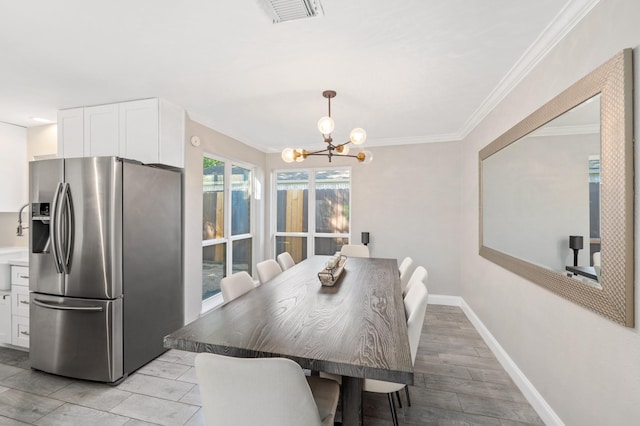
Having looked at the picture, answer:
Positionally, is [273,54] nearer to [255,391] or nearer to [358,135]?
[358,135]

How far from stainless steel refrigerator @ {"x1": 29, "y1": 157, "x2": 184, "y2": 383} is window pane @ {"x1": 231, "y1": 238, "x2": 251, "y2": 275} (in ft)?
6.51

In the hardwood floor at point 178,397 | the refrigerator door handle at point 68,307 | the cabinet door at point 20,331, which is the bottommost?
the hardwood floor at point 178,397

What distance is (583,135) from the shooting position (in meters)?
1.58

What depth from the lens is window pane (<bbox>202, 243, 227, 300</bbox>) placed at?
390 centimetres

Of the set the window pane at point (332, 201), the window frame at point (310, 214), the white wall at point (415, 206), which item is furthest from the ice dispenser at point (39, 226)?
the white wall at point (415, 206)

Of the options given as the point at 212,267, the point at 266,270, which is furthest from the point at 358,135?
the point at 212,267

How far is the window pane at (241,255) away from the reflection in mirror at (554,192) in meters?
3.60

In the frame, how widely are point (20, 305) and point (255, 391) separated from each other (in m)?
3.25

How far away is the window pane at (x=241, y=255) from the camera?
4.59m

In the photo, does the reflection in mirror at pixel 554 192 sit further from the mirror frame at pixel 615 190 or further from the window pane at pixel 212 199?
the window pane at pixel 212 199

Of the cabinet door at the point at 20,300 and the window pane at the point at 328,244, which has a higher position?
the window pane at the point at 328,244

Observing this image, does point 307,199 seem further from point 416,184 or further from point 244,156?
point 416,184

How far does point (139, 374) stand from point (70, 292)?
0.90 metres

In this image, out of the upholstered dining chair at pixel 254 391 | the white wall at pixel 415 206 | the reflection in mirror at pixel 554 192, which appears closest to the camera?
the upholstered dining chair at pixel 254 391
